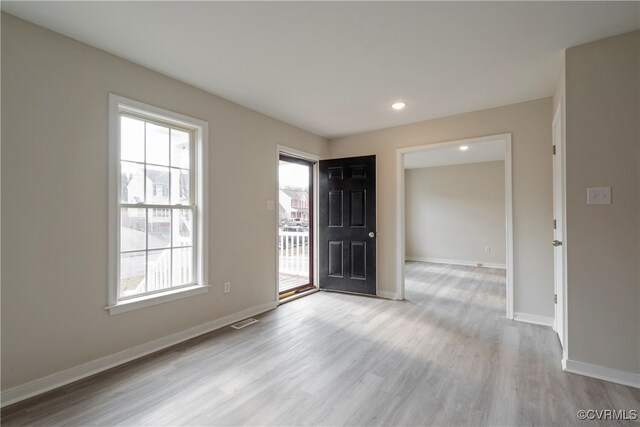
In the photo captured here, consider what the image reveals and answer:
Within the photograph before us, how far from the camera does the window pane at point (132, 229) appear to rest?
2469 mm

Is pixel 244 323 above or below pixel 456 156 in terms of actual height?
below

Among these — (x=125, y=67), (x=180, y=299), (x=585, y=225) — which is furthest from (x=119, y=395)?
(x=585, y=225)

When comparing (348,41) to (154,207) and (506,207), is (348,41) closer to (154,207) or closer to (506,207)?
(154,207)

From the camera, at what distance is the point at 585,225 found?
218cm

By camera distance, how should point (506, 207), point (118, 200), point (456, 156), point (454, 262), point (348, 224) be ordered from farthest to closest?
1. point (454, 262)
2. point (456, 156)
3. point (348, 224)
4. point (506, 207)
5. point (118, 200)

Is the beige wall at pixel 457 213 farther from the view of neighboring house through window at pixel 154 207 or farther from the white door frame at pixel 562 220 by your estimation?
the view of neighboring house through window at pixel 154 207

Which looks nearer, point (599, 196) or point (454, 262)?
point (599, 196)

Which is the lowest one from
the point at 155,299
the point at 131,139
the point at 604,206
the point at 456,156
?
the point at 155,299

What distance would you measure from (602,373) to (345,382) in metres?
1.86

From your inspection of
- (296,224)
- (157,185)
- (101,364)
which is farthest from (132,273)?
(296,224)

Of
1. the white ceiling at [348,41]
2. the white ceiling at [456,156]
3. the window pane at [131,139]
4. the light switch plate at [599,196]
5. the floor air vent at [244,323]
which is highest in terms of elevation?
the white ceiling at [348,41]

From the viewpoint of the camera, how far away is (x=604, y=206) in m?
2.12

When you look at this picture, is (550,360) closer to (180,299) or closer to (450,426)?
(450,426)

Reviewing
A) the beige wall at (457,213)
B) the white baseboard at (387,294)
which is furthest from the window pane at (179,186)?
the beige wall at (457,213)
